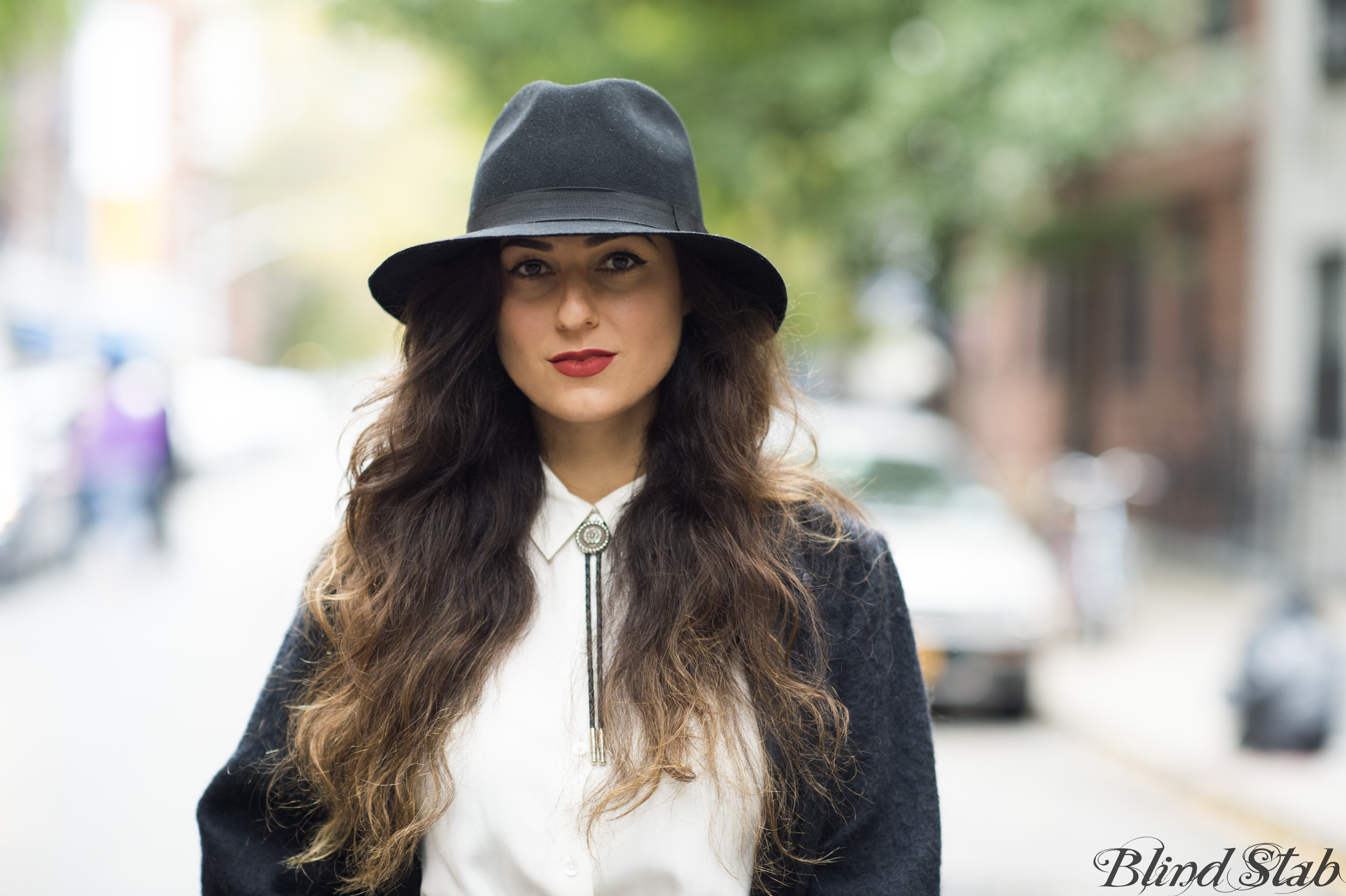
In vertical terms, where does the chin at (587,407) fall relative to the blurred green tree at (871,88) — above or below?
below

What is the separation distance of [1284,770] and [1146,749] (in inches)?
32.8

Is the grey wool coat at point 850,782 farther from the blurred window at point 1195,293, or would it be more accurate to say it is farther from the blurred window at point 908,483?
the blurred window at point 1195,293

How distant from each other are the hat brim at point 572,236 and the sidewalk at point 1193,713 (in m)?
4.62

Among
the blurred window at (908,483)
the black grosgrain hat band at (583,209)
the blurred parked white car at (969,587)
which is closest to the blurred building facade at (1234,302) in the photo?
the blurred window at (908,483)

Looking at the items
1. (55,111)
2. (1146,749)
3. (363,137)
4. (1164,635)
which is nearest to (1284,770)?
(1146,749)

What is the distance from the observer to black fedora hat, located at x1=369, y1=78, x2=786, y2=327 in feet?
6.54

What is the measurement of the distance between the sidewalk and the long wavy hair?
4.52 meters

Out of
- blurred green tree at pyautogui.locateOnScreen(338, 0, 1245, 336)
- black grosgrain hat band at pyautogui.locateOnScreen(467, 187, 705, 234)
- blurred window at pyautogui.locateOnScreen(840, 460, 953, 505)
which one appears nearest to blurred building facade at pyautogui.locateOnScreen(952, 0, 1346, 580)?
blurred green tree at pyautogui.locateOnScreen(338, 0, 1245, 336)

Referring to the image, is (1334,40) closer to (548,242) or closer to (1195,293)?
(1195,293)

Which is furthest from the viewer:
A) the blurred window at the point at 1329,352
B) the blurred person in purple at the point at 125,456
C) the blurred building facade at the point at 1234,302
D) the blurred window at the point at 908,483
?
the blurred window at the point at 1329,352

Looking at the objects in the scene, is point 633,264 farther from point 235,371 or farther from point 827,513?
point 235,371

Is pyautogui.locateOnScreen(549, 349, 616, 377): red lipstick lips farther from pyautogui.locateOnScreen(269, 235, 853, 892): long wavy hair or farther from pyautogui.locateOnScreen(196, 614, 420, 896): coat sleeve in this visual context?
pyautogui.locateOnScreen(196, 614, 420, 896): coat sleeve

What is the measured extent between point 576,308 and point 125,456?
1244 cm

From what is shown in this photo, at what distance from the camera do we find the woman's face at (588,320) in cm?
206
